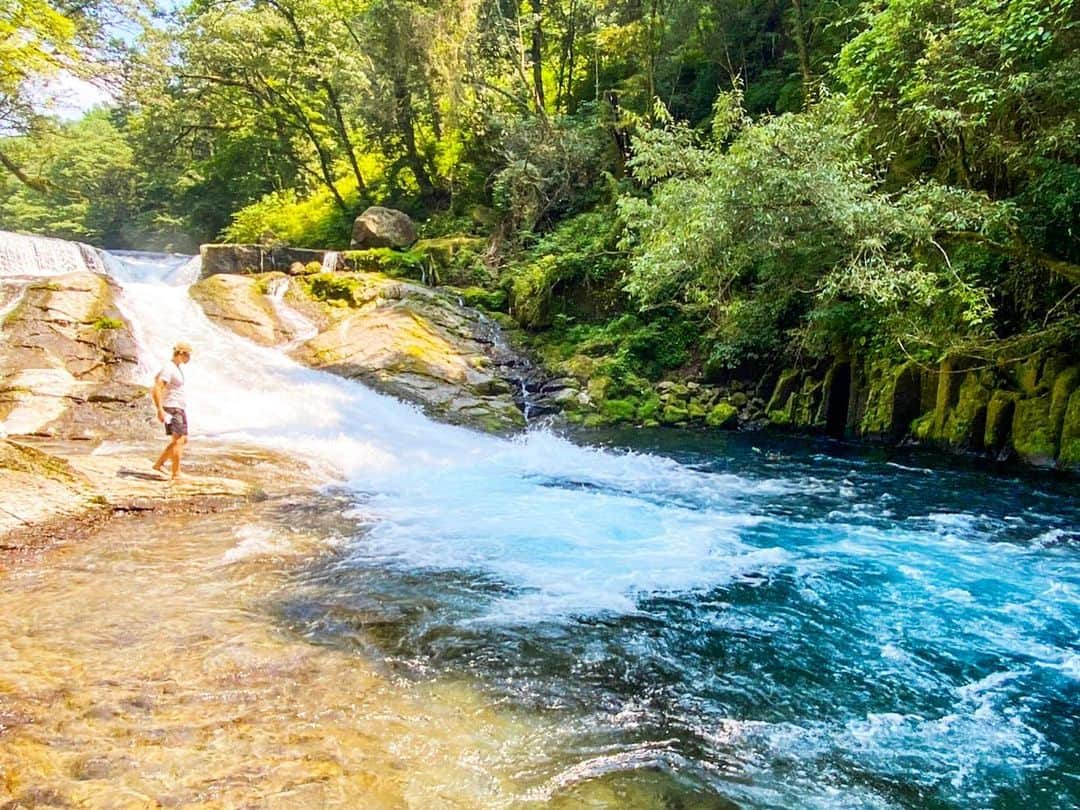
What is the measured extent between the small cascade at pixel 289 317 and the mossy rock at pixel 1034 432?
14.6 meters

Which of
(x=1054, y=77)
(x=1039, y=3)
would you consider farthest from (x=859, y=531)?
(x=1039, y=3)

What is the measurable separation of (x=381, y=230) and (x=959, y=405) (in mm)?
17890

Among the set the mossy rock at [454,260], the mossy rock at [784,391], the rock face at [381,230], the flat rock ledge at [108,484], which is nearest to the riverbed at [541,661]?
the flat rock ledge at [108,484]

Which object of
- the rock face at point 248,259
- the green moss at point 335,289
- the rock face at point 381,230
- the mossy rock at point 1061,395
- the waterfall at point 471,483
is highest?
the rock face at point 381,230

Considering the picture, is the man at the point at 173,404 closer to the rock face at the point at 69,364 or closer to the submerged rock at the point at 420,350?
the rock face at the point at 69,364

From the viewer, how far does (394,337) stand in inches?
619

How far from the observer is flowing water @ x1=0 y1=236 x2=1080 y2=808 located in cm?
320

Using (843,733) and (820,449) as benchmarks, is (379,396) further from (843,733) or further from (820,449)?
(843,733)

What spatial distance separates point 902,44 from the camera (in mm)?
10836

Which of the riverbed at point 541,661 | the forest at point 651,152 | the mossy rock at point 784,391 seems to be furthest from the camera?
the mossy rock at point 784,391

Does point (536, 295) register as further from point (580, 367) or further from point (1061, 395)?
point (1061, 395)

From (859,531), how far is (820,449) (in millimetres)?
5357

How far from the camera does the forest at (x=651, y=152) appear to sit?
9266mm

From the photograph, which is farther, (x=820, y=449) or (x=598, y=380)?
(x=598, y=380)
